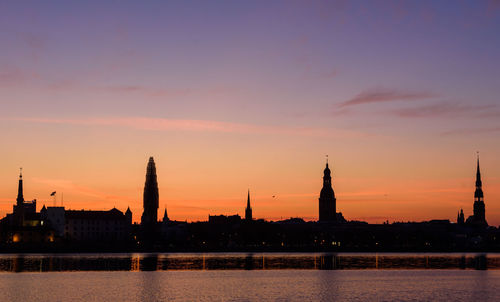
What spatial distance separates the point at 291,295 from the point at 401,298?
1035cm

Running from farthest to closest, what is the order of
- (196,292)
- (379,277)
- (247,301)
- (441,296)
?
(379,277) < (196,292) < (441,296) < (247,301)

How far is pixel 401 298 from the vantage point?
2781 inches

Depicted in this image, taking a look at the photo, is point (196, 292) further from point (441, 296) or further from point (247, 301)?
point (441, 296)

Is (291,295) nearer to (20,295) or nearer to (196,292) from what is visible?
(196,292)

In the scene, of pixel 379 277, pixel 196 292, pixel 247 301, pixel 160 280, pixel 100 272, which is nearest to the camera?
pixel 247 301

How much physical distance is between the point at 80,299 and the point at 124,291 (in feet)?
31.8

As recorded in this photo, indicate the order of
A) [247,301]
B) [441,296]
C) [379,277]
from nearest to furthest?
[247,301] → [441,296] → [379,277]

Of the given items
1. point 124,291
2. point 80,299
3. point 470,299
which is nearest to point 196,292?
point 124,291

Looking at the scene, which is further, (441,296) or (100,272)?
(100,272)

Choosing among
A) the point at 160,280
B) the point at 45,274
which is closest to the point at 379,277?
the point at 160,280

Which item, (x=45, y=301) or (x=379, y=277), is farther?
(x=379, y=277)

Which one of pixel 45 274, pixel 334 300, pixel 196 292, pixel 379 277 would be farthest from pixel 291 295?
pixel 45 274

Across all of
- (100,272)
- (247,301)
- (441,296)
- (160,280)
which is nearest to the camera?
(247,301)

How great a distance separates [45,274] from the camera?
353 ft
